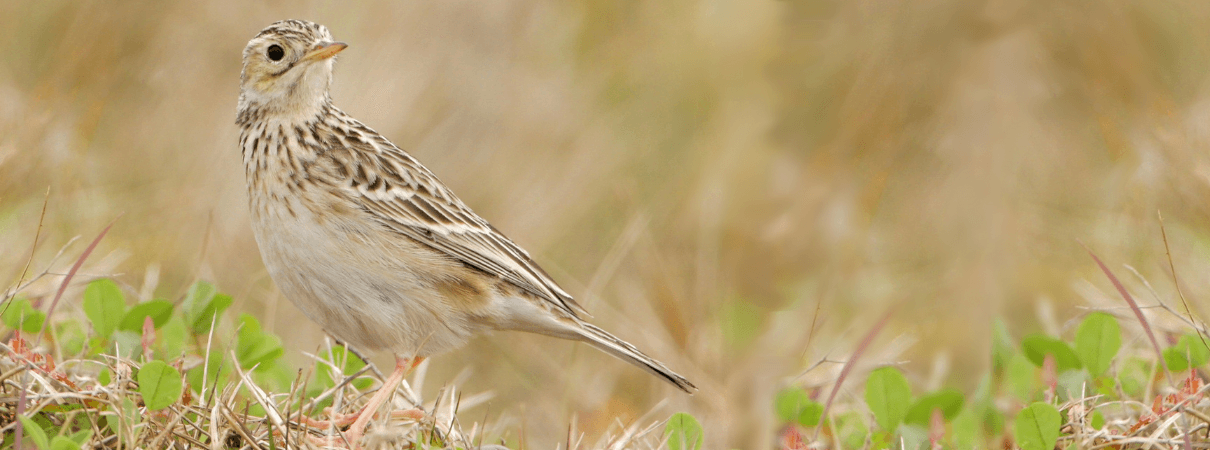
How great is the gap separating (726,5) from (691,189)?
2277 millimetres

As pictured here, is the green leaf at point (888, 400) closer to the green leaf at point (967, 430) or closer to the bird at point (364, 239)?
the green leaf at point (967, 430)

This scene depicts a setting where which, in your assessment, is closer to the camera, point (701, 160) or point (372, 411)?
point (372, 411)

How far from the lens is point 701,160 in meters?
7.37

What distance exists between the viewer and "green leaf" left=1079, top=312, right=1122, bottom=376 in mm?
3635

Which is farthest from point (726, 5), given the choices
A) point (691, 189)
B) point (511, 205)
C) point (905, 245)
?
point (511, 205)

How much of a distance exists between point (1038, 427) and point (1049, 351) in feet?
2.58

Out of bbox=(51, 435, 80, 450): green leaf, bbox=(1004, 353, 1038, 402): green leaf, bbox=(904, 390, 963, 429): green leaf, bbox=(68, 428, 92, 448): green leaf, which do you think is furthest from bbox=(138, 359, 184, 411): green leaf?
bbox=(1004, 353, 1038, 402): green leaf

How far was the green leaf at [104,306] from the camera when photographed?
3.65 metres

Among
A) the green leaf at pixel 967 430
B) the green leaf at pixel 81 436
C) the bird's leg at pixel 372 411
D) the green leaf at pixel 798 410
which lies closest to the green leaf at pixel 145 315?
the bird's leg at pixel 372 411

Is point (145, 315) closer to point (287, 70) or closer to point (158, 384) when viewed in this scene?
point (158, 384)

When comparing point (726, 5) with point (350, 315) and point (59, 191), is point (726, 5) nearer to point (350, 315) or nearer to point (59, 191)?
point (350, 315)

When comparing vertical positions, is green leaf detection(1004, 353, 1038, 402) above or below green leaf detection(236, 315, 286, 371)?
above

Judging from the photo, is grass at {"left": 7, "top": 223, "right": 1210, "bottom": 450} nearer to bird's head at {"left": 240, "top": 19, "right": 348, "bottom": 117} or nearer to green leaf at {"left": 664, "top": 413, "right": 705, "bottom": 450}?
green leaf at {"left": 664, "top": 413, "right": 705, "bottom": 450}

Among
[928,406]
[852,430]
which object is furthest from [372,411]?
[928,406]
